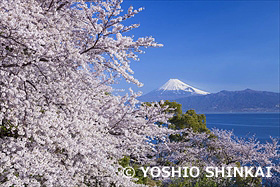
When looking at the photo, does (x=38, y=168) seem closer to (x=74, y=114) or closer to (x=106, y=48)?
(x=74, y=114)

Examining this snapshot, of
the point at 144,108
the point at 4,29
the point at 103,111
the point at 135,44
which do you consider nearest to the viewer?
the point at 4,29

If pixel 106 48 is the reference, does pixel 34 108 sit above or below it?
below

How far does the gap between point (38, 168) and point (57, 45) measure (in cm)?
146

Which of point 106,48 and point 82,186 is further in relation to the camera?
point 82,186

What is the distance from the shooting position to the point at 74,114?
10.8 feet

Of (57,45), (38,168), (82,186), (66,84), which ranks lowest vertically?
(82,186)

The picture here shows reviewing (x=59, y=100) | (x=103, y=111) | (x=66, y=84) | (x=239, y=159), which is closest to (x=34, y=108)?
(x=59, y=100)

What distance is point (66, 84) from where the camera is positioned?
3.34 m

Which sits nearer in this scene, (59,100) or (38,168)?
(38,168)

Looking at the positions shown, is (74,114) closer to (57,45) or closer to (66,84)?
(66,84)

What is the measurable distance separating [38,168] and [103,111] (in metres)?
2.02

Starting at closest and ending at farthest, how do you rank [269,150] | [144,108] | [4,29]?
[4,29], [144,108], [269,150]

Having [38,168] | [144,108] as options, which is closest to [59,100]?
[38,168]

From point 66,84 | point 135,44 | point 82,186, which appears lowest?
point 82,186
